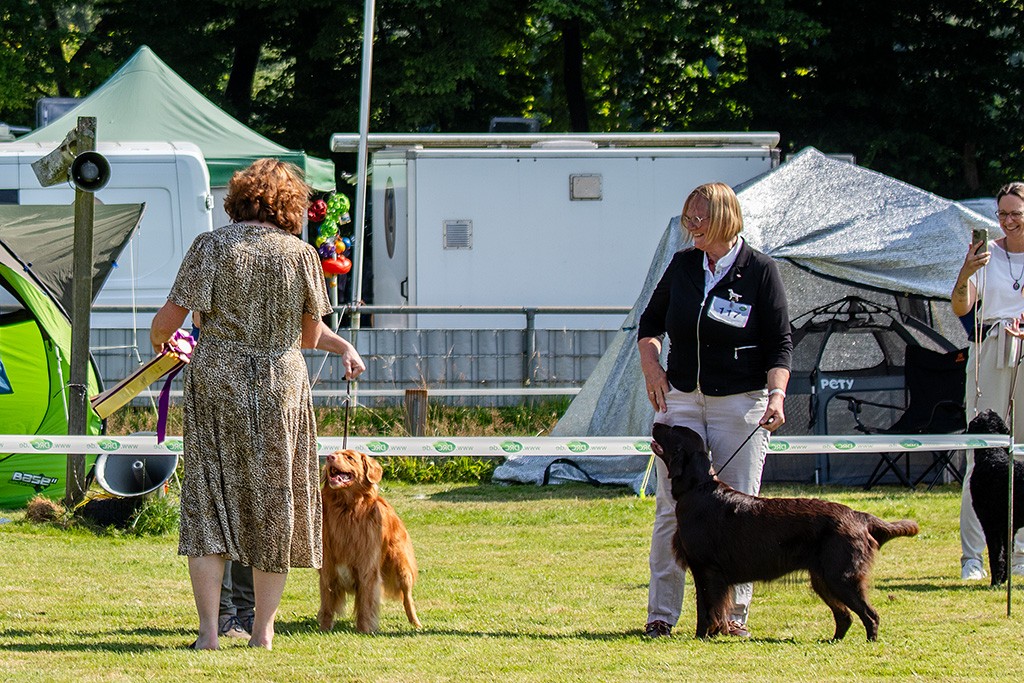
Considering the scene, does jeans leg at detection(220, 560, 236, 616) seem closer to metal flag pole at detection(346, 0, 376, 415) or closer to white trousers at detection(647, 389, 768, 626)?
white trousers at detection(647, 389, 768, 626)

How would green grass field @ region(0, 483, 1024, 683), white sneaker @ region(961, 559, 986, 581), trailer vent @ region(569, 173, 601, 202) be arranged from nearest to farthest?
green grass field @ region(0, 483, 1024, 683) < white sneaker @ region(961, 559, 986, 581) < trailer vent @ region(569, 173, 601, 202)

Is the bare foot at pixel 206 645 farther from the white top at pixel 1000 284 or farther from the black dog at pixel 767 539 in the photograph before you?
the white top at pixel 1000 284

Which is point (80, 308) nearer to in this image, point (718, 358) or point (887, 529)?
point (718, 358)

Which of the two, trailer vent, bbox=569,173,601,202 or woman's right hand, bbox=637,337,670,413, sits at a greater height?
trailer vent, bbox=569,173,601,202

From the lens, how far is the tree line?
20.8 m

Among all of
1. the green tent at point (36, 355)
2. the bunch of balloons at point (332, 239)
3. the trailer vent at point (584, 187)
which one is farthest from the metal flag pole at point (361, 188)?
the green tent at point (36, 355)

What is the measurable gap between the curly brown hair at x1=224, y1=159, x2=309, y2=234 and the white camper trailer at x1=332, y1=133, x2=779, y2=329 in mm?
8865

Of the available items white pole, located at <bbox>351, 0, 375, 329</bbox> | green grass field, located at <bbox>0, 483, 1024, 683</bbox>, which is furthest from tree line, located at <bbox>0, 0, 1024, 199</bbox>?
green grass field, located at <bbox>0, 483, 1024, 683</bbox>

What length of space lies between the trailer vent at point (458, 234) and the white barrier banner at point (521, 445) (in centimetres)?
735

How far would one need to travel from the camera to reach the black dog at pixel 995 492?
6.45 meters

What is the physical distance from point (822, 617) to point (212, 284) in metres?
2.85

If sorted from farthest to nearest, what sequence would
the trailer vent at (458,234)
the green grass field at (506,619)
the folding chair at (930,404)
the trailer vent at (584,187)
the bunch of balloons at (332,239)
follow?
the trailer vent at (584,187) < the trailer vent at (458,234) < the bunch of balloons at (332,239) < the folding chair at (930,404) < the green grass field at (506,619)

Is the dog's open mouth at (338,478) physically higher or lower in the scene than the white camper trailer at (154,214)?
lower

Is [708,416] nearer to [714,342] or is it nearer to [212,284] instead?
[714,342]
